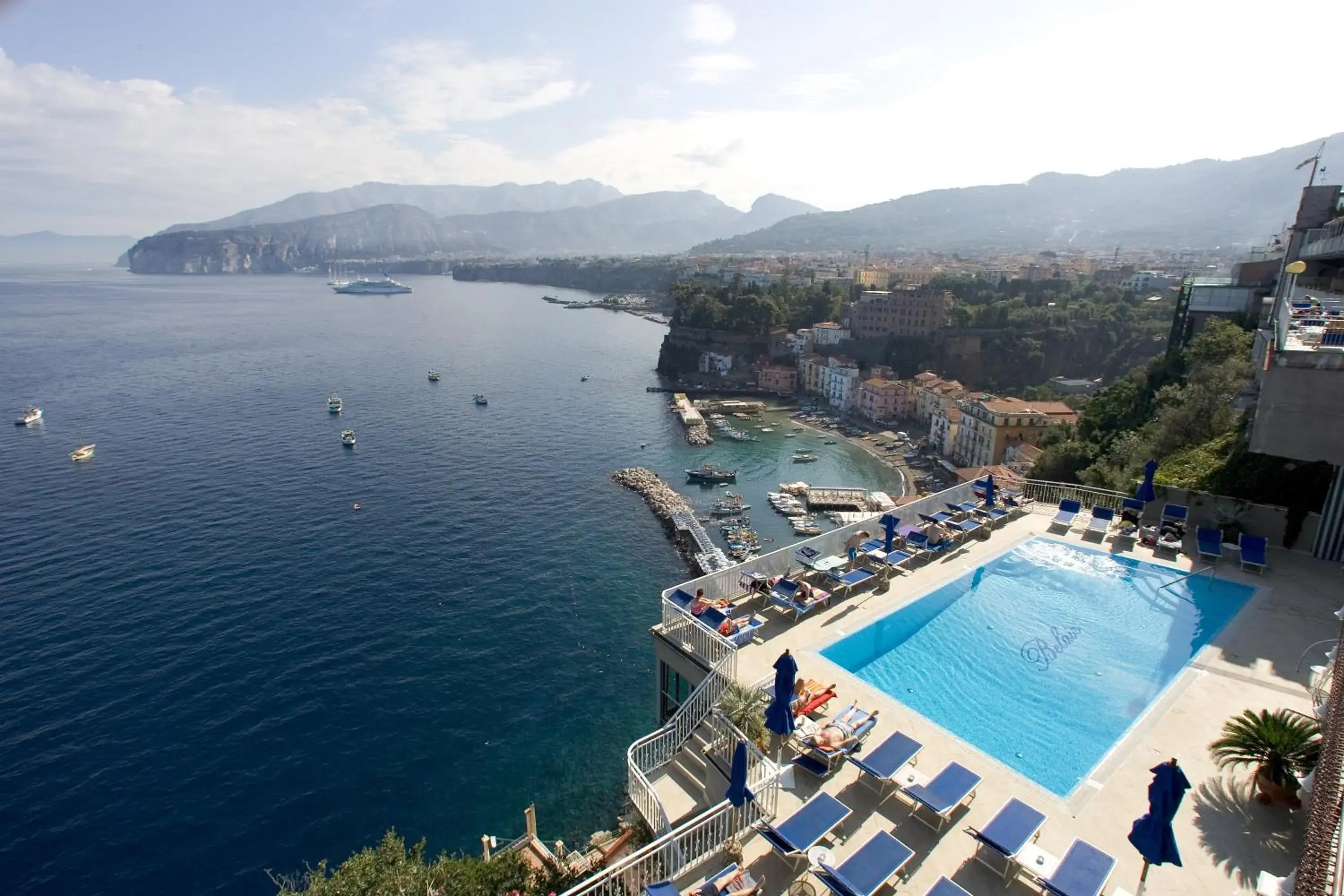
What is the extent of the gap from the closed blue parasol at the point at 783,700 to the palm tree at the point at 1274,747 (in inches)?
192

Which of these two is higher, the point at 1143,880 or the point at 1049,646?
the point at 1143,880

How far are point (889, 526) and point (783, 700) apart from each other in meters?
6.50

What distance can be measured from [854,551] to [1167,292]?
325 feet

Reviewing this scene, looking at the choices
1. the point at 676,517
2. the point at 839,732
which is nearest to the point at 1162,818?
the point at 839,732

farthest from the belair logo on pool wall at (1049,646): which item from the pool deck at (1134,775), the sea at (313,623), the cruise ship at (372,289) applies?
the cruise ship at (372,289)

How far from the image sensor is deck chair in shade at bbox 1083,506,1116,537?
47.1 feet

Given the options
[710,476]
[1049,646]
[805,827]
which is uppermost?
[805,827]

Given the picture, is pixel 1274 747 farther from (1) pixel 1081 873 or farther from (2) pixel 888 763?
(2) pixel 888 763

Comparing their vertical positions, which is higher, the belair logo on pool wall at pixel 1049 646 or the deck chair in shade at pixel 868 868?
the deck chair in shade at pixel 868 868

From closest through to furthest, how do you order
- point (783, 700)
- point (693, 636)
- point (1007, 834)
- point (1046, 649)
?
point (1007, 834), point (783, 700), point (693, 636), point (1046, 649)

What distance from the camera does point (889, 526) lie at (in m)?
13.4

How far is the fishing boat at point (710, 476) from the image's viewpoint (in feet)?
150

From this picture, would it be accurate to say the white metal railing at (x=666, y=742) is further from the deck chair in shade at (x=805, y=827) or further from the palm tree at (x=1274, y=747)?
the palm tree at (x=1274, y=747)

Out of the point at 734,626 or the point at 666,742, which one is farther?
the point at 734,626
